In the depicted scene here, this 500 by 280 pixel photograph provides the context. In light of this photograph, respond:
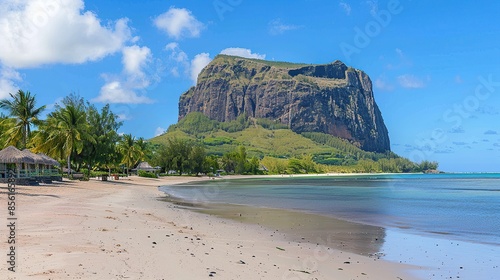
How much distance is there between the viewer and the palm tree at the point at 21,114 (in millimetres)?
51156

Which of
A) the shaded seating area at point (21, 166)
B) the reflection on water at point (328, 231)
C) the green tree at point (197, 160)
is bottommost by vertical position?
the reflection on water at point (328, 231)

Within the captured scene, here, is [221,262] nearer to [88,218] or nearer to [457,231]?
[88,218]

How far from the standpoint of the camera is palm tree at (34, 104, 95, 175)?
56.6 m

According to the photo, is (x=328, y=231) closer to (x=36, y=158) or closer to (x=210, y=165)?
(x=36, y=158)

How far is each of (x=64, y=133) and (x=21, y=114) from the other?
638cm

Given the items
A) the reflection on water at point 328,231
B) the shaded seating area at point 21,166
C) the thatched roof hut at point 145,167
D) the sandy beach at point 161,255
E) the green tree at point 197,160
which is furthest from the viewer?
the green tree at point 197,160

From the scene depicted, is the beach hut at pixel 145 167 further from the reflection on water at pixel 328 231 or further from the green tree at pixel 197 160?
the reflection on water at pixel 328 231

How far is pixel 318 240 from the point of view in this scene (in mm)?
15445

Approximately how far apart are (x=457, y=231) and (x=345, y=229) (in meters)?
5.10

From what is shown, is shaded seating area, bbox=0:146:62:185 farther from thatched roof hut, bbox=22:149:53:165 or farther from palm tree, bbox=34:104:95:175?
palm tree, bbox=34:104:95:175

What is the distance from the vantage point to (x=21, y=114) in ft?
170

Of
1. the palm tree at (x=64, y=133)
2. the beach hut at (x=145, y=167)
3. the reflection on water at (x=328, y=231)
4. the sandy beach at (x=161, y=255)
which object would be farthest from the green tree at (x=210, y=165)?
the sandy beach at (x=161, y=255)

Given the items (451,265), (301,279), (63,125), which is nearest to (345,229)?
(451,265)

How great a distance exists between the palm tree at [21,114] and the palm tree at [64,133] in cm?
303
